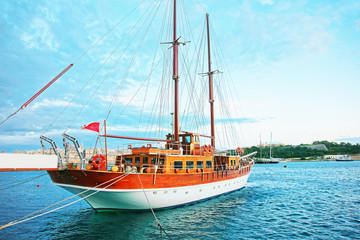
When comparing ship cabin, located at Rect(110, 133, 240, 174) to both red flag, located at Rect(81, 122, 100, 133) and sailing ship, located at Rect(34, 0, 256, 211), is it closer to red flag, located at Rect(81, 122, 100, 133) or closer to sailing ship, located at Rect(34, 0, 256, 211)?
sailing ship, located at Rect(34, 0, 256, 211)

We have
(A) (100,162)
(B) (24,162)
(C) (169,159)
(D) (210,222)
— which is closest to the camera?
(B) (24,162)

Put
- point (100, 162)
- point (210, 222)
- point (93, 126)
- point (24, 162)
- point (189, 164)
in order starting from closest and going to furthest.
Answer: point (24, 162), point (93, 126), point (100, 162), point (210, 222), point (189, 164)

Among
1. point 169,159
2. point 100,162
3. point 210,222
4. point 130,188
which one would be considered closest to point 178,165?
point 169,159

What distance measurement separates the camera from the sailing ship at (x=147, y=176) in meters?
14.4

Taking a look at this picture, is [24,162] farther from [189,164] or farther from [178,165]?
[189,164]

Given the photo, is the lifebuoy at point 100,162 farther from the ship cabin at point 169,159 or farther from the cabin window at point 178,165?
the cabin window at point 178,165

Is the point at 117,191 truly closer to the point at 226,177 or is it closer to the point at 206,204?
the point at 206,204

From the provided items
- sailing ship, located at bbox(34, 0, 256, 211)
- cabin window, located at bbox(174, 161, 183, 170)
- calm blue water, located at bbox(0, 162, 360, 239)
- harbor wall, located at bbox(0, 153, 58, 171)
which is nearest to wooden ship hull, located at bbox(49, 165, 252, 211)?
sailing ship, located at bbox(34, 0, 256, 211)

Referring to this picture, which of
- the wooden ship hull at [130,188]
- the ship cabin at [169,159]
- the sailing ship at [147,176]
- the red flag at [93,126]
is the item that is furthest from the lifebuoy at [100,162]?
the red flag at [93,126]

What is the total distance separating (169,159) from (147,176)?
2854 millimetres

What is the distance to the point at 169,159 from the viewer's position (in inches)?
693

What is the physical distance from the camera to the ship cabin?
668 inches

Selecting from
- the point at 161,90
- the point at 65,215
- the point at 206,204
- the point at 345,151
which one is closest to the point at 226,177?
the point at 206,204

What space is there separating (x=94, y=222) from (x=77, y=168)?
3.86m
